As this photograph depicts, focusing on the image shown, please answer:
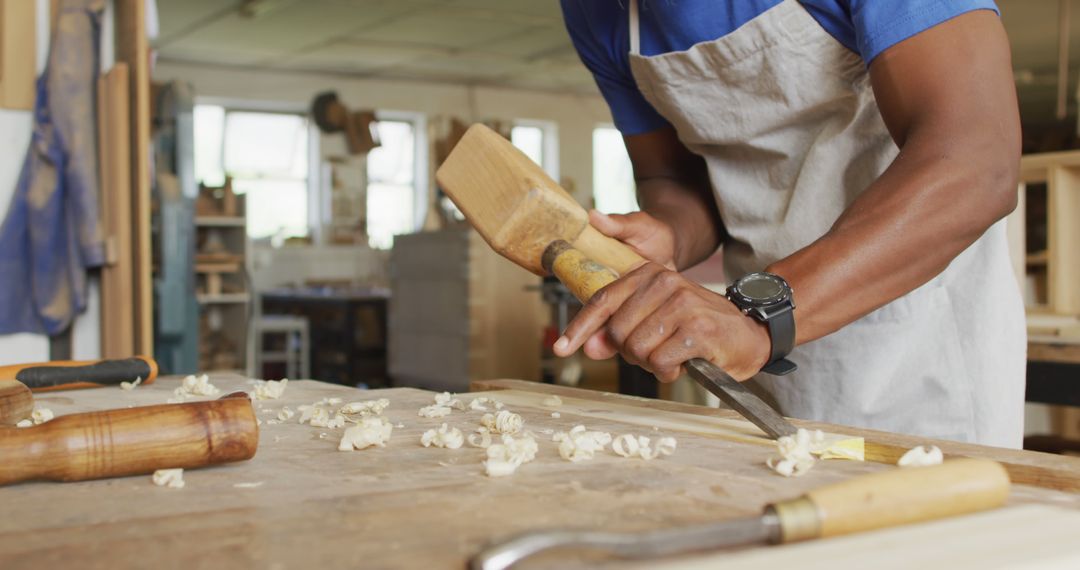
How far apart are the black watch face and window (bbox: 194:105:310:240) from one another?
32.7 ft

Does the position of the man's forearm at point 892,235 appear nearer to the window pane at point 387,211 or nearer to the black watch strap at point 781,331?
the black watch strap at point 781,331

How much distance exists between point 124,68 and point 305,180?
8441 mm

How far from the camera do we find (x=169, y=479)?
2.64ft

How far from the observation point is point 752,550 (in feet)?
1.88

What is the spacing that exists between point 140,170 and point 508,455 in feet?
6.91

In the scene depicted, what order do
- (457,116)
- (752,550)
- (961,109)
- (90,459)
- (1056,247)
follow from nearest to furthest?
1. (752,550)
2. (90,459)
3. (961,109)
4. (1056,247)
5. (457,116)

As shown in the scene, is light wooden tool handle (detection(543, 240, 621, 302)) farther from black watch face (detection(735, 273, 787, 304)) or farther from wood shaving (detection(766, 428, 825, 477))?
wood shaving (detection(766, 428, 825, 477))

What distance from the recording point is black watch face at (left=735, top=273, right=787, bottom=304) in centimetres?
103

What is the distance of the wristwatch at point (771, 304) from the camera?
40.4 inches

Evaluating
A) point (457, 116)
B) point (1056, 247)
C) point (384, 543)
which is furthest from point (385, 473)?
point (457, 116)

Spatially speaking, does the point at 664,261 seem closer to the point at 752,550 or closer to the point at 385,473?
the point at 385,473

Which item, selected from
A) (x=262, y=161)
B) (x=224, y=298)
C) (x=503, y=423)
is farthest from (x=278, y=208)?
(x=503, y=423)

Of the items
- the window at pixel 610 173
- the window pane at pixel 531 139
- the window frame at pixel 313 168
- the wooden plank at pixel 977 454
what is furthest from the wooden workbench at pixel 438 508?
the window at pixel 610 173

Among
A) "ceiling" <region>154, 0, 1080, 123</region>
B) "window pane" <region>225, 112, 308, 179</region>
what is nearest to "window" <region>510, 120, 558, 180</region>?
"ceiling" <region>154, 0, 1080, 123</region>
